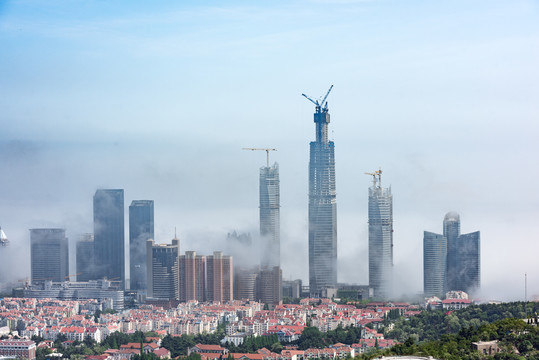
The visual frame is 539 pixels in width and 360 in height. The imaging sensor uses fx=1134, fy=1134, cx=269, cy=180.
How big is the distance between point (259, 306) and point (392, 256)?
297 inches

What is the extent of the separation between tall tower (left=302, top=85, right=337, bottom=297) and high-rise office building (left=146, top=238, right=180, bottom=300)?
4.94m

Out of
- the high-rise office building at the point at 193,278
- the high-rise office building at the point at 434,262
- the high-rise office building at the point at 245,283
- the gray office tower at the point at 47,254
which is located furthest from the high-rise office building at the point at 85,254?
the high-rise office building at the point at 434,262

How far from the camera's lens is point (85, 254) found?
42.8m

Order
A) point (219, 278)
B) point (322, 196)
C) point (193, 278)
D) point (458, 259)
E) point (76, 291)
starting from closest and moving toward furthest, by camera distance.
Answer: point (219, 278) < point (193, 278) < point (458, 259) < point (76, 291) < point (322, 196)

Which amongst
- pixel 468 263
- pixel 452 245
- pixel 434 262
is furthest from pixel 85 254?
pixel 468 263

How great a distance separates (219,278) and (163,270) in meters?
2.88

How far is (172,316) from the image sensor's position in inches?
1221

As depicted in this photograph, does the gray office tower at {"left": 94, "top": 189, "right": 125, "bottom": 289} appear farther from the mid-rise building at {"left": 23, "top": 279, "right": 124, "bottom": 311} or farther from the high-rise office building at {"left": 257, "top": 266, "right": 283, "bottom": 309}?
the high-rise office building at {"left": 257, "top": 266, "right": 283, "bottom": 309}

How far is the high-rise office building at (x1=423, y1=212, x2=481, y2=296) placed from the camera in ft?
123

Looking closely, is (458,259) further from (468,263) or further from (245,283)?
(245,283)

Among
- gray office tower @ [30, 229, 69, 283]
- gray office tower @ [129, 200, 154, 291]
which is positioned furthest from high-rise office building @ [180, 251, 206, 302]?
gray office tower @ [30, 229, 69, 283]

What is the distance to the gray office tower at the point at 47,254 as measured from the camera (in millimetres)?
41000

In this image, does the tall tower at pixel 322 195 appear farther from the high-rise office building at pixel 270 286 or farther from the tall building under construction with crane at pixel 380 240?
the high-rise office building at pixel 270 286

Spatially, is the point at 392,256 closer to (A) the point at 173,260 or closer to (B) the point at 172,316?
(A) the point at 173,260
